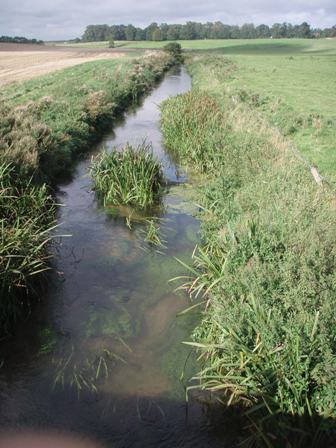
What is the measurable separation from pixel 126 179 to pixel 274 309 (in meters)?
7.21

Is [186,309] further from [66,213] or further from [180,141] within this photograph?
[180,141]

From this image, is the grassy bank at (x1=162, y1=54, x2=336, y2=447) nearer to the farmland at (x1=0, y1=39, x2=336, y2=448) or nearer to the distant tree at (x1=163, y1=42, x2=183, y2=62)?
the farmland at (x1=0, y1=39, x2=336, y2=448)

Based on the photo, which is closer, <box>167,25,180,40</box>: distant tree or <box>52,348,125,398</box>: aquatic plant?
<box>52,348,125,398</box>: aquatic plant

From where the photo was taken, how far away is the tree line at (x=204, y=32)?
153 meters

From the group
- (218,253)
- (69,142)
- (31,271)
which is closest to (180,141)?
(69,142)

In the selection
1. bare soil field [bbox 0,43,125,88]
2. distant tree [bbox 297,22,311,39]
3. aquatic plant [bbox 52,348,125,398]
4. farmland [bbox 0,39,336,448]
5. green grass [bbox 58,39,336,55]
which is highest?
distant tree [bbox 297,22,311,39]

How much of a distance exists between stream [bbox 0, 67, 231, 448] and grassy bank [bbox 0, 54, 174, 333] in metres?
0.57

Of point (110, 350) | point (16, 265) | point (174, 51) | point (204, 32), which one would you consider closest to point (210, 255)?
point (110, 350)

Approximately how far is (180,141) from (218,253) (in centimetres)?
891

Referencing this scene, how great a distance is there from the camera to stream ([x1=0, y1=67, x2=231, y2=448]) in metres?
5.05

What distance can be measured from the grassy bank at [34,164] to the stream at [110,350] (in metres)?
0.57

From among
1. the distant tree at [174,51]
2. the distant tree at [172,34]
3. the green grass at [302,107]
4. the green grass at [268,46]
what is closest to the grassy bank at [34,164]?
the green grass at [302,107]

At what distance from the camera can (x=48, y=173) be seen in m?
12.0

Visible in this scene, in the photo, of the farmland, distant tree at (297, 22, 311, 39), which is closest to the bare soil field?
the farmland
